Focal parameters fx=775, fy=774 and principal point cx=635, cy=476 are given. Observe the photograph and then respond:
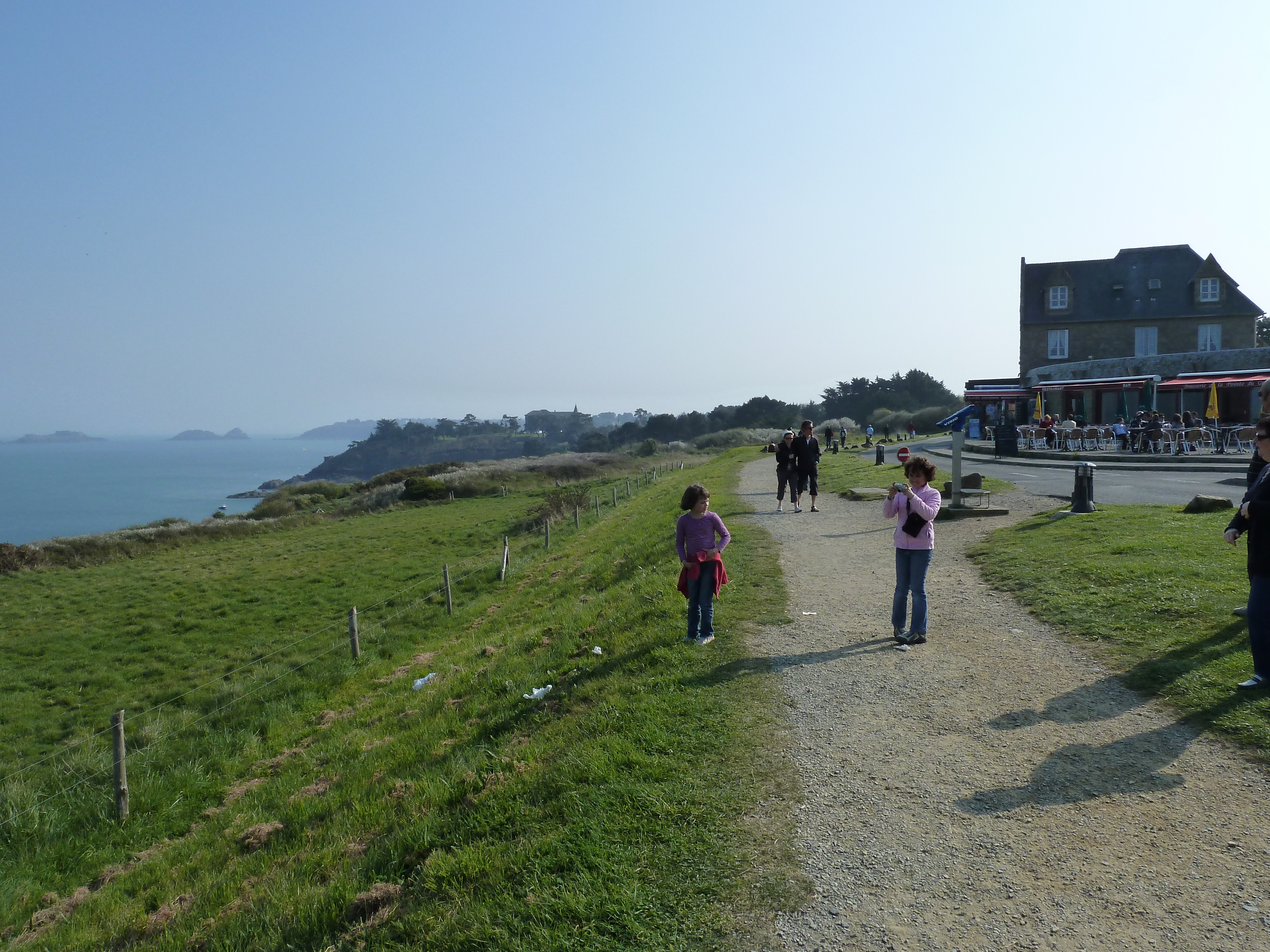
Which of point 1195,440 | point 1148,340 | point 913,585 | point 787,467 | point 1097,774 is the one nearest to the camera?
point 1097,774

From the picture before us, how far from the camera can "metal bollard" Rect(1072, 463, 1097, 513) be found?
44.8ft

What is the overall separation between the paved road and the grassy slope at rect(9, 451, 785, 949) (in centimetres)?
1027

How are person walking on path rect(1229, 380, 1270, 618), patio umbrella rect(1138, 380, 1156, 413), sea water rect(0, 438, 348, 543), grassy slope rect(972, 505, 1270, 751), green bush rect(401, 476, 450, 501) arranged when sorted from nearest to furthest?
grassy slope rect(972, 505, 1270, 751), person walking on path rect(1229, 380, 1270, 618), patio umbrella rect(1138, 380, 1156, 413), green bush rect(401, 476, 450, 501), sea water rect(0, 438, 348, 543)

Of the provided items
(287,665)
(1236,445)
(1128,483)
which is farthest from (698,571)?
(1236,445)

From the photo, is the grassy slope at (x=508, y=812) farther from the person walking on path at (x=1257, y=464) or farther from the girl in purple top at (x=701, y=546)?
the person walking on path at (x=1257, y=464)

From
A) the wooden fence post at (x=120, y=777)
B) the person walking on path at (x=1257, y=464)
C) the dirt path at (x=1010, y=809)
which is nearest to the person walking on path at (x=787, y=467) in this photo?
the dirt path at (x=1010, y=809)

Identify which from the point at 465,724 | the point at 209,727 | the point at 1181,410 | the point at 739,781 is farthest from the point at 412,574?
the point at 1181,410

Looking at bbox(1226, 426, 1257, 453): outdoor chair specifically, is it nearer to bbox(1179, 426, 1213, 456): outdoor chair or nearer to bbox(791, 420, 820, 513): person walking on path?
Answer: bbox(1179, 426, 1213, 456): outdoor chair

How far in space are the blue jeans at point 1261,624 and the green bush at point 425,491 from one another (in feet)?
161

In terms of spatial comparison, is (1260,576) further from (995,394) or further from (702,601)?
(995,394)

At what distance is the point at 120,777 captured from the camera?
341 inches

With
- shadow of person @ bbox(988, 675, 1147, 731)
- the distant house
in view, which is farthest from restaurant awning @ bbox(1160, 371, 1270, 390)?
shadow of person @ bbox(988, 675, 1147, 731)

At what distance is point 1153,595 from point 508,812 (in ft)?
22.9

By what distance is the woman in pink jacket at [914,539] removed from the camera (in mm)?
7500
